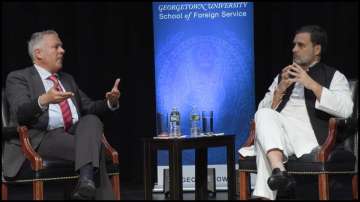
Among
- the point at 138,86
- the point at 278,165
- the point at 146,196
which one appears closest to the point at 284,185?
the point at 278,165

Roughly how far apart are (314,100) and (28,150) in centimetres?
194

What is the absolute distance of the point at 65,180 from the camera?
15.3 feet

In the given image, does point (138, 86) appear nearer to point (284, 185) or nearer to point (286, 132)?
point (286, 132)

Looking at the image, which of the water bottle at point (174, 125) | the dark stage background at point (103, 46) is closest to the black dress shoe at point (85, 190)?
the water bottle at point (174, 125)

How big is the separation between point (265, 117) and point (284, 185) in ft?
1.82

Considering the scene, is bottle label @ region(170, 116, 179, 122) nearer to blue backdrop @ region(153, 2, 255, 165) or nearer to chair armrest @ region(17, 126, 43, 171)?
blue backdrop @ region(153, 2, 255, 165)

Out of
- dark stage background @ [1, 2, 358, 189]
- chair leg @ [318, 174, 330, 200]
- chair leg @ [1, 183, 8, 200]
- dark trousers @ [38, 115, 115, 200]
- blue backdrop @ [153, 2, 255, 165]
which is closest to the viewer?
dark trousers @ [38, 115, 115, 200]

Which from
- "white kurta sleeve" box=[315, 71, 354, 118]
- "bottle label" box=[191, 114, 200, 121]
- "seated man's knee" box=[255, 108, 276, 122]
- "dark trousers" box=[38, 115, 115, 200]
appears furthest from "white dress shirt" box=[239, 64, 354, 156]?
"dark trousers" box=[38, 115, 115, 200]

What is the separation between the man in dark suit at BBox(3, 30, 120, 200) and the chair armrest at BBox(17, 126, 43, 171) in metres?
0.07

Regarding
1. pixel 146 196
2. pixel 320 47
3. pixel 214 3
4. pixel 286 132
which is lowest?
pixel 146 196

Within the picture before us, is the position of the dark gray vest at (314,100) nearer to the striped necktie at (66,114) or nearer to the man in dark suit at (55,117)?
the man in dark suit at (55,117)

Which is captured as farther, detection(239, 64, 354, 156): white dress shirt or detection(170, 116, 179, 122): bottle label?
detection(170, 116, 179, 122): bottle label

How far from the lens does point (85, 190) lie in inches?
170

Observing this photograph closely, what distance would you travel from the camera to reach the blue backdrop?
5785mm
